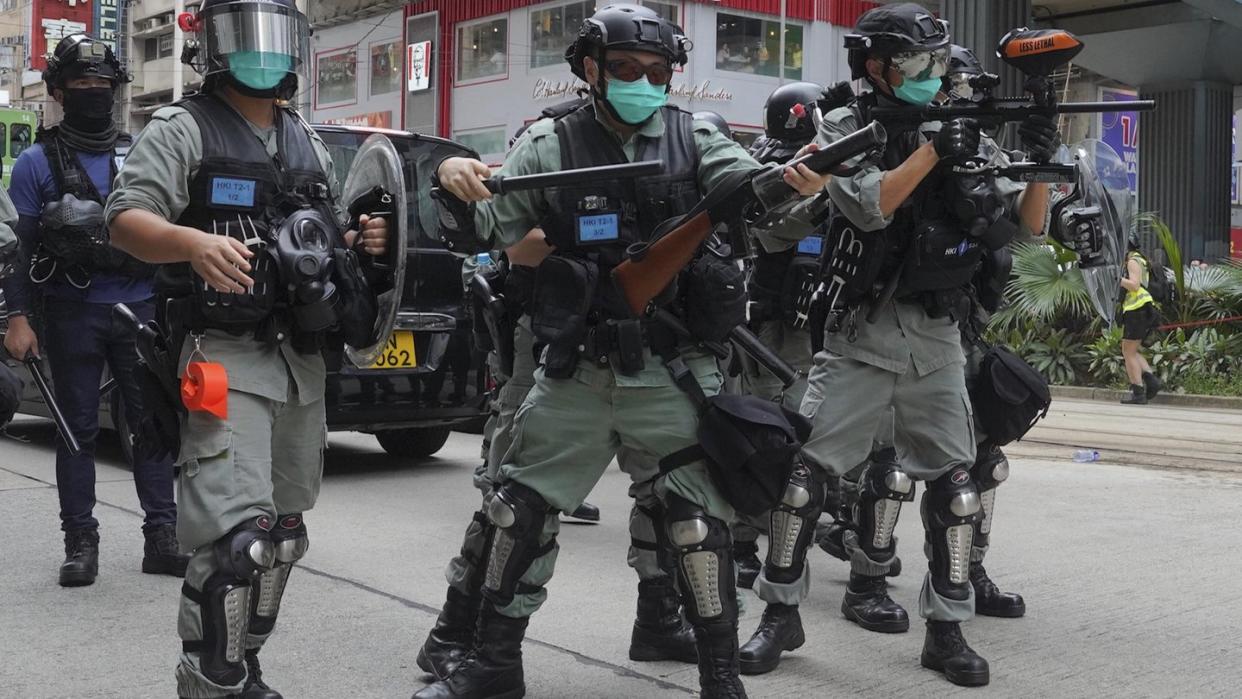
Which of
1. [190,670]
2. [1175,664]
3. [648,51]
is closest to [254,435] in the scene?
[190,670]

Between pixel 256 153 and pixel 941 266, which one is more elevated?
pixel 256 153

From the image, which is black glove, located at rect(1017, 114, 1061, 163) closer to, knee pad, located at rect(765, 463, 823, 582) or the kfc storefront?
knee pad, located at rect(765, 463, 823, 582)

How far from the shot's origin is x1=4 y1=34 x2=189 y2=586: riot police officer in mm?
5418

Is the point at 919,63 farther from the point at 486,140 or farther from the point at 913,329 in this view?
the point at 486,140

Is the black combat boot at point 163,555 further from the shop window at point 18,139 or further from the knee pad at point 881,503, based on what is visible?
the shop window at point 18,139

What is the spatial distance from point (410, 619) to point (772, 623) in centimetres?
135

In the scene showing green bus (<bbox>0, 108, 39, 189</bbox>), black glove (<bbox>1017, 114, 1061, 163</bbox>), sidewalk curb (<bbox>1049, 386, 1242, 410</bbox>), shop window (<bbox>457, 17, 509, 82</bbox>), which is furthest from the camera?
shop window (<bbox>457, 17, 509, 82</bbox>)

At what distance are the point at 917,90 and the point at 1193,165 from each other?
15740 millimetres

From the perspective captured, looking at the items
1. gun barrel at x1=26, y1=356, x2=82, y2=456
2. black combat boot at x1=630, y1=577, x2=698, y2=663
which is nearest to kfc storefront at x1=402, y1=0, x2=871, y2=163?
gun barrel at x1=26, y1=356, x2=82, y2=456

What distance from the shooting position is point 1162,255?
53.0ft

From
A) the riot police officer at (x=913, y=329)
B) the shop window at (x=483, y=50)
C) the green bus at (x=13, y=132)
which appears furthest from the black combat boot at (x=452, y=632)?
the shop window at (x=483, y=50)

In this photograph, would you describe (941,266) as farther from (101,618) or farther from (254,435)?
(101,618)

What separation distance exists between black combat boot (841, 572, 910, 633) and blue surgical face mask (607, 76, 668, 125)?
2032 millimetres

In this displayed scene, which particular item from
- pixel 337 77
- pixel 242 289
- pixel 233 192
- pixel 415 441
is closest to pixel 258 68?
pixel 233 192
